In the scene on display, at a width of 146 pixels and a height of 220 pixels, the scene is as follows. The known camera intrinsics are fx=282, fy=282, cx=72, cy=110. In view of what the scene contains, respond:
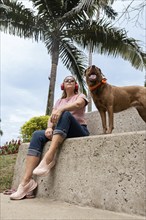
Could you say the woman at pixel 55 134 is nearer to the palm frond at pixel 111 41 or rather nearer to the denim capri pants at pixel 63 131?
the denim capri pants at pixel 63 131

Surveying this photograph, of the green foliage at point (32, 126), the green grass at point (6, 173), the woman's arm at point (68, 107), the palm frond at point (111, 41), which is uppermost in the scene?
the palm frond at point (111, 41)

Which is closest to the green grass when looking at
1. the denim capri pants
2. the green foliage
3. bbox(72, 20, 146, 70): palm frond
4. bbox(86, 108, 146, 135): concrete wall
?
the denim capri pants

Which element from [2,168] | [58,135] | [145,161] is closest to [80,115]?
[58,135]

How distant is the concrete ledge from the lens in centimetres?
229

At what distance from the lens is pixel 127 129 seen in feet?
14.0

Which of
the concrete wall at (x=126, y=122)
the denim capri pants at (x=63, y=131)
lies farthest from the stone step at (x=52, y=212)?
the concrete wall at (x=126, y=122)

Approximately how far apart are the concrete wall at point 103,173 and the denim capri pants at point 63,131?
154 mm

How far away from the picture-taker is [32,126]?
A: 24.7ft

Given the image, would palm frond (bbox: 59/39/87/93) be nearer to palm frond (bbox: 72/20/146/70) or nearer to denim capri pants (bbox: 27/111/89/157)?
palm frond (bbox: 72/20/146/70)

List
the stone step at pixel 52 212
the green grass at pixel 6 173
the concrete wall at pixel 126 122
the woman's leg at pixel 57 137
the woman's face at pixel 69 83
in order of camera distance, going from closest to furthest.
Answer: the stone step at pixel 52 212
the woman's leg at pixel 57 137
the woman's face at pixel 69 83
the concrete wall at pixel 126 122
the green grass at pixel 6 173

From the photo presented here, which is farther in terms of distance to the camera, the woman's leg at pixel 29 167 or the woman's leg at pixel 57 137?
the woman's leg at pixel 29 167

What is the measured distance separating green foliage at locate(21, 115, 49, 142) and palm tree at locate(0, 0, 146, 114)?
1.83 meters

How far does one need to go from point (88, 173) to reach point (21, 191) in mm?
876

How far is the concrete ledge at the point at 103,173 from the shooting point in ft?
7.50
